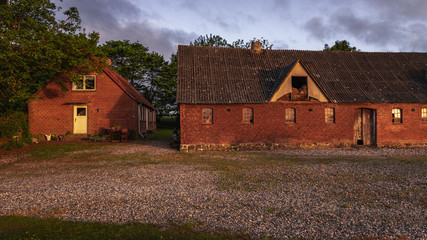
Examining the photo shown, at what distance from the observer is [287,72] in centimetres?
1681

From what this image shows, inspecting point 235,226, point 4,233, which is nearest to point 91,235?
point 4,233

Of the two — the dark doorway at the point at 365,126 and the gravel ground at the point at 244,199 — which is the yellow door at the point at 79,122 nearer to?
the gravel ground at the point at 244,199

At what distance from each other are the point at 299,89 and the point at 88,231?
1609 cm

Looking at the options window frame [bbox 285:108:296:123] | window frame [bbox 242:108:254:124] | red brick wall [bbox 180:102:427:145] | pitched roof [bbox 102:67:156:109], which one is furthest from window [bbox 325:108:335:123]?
pitched roof [bbox 102:67:156:109]

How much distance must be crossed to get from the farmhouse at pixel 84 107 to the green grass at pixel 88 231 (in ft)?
58.5

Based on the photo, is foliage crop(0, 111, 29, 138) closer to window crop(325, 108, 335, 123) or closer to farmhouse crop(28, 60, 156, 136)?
farmhouse crop(28, 60, 156, 136)

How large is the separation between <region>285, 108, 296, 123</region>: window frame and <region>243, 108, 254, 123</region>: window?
245cm

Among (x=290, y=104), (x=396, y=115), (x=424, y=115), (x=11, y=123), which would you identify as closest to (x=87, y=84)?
(x=11, y=123)

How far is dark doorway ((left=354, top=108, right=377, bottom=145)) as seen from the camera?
17472 mm

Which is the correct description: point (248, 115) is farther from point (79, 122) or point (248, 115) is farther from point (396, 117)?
point (79, 122)

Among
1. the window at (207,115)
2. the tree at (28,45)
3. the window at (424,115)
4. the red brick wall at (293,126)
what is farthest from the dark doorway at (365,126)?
the tree at (28,45)

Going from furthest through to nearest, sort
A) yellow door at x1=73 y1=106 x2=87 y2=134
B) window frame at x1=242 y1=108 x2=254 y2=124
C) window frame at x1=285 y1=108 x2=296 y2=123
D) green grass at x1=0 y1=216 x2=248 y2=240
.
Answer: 1. yellow door at x1=73 y1=106 x2=87 y2=134
2. window frame at x1=285 y1=108 x2=296 y2=123
3. window frame at x1=242 y1=108 x2=254 y2=124
4. green grass at x1=0 y1=216 x2=248 y2=240

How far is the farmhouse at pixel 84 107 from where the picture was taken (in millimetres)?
20953

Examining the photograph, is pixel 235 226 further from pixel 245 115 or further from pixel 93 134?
pixel 93 134
